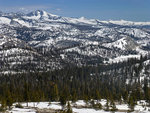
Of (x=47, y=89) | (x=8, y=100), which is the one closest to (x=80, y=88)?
(x=47, y=89)

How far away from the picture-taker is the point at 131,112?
10150cm

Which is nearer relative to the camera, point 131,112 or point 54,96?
point 131,112

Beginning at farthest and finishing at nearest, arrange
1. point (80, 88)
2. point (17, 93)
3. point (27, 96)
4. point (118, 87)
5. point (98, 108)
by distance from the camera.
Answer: point (118, 87)
point (80, 88)
point (17, 93)
point (27, 96)
point (98, 108)

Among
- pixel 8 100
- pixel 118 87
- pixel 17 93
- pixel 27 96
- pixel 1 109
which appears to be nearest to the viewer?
pixel 1 109

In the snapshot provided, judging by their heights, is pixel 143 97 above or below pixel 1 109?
below

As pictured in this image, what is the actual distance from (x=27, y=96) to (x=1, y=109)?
31113mm

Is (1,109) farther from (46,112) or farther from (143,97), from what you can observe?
(143,97)

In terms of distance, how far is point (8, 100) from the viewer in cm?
9938

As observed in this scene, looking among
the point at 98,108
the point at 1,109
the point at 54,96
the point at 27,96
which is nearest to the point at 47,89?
the point at 54,96

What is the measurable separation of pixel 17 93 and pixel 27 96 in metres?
13.5

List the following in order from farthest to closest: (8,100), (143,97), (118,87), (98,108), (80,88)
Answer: (118,87) < (80,88) < (143,97) < (98,108) < (8,100)

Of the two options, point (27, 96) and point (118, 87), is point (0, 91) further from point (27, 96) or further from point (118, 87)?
point (118, 87)

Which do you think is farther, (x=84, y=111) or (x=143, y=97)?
(x=143, y=97)

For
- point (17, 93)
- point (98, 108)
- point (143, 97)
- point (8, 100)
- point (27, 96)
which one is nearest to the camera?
point (8, 100)
